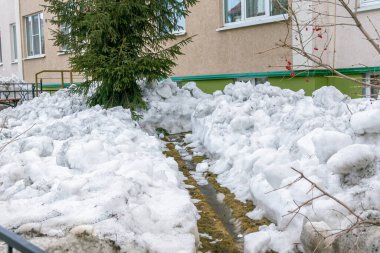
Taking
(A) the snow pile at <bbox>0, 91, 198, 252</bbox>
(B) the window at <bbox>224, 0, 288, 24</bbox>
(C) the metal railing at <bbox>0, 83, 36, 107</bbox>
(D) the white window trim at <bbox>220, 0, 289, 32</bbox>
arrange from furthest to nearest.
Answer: (C) the metal railing at <bbox>0, 83, 36, 107</bbox> → (B) the window at <bbox>224, 0, 288, 24</bbox> → (D) the white window trim at <bbox>220, 0, 289, 32</bbox> → (A) the snow pile at <bbox>0, 91, 198, 252</bbox>

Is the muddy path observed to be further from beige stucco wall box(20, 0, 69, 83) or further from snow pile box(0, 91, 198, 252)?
beige stucco wall box(20, 0, 69, 83)

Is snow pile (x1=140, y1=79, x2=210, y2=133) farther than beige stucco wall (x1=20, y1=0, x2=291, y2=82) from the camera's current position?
No

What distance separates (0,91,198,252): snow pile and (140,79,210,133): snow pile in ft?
5.64

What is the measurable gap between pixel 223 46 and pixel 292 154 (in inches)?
248

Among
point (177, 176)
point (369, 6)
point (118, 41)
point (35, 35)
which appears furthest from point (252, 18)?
point (35, 35)

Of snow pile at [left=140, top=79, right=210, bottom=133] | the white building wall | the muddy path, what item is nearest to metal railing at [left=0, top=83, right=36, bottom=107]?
the white building wall

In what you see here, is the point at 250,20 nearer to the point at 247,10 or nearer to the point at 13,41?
the point at 247,10

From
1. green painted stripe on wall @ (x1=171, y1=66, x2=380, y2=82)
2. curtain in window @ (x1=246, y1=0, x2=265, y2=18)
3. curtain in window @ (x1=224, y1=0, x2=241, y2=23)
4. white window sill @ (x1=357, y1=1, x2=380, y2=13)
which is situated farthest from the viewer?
curtain in window @ (x1=224, y1=0, x2=241, y2=23)

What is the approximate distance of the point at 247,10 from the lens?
32.3 ft

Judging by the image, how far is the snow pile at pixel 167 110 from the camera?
7.45 m

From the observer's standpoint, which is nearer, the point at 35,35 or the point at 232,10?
the point at 232,10

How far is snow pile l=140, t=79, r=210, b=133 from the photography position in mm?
7453

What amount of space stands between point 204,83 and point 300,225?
25.5 feet

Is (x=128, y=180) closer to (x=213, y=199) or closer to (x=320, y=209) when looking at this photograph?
(x=213, y=199)
